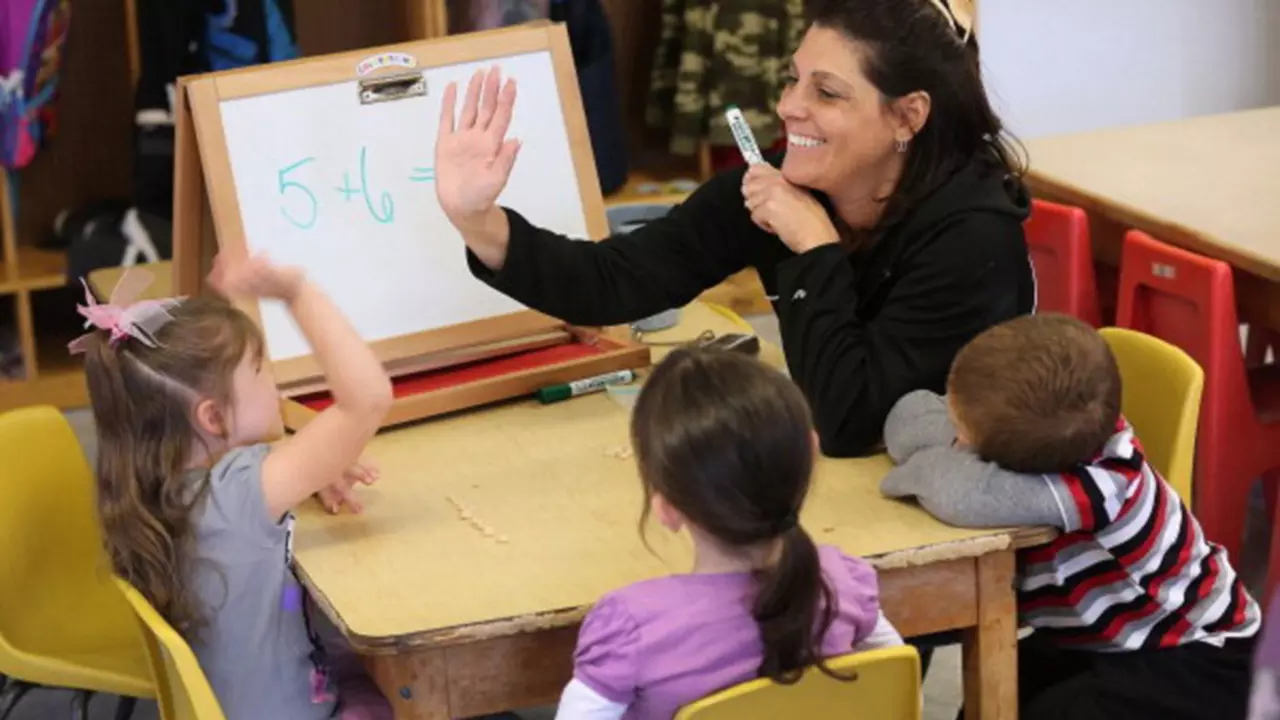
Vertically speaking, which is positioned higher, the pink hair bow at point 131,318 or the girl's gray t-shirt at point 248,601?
the pink hair bow at point 131,318

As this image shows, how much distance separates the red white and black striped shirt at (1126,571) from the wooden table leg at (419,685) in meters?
0.64

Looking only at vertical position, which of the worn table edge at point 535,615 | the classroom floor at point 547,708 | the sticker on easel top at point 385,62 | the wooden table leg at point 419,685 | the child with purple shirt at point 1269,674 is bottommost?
the classroom floor at point 547,708

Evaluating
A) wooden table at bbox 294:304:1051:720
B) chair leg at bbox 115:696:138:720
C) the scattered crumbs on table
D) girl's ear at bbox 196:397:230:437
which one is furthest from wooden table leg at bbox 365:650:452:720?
chair leg at bbox 115:696:138:720

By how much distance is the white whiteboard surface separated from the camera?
2.25 m

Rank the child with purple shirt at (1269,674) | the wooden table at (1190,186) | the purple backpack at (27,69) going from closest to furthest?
the child with purple shirt at (1269,674)
the wooden table at (1190,186)
the purple backpack at (27,69)

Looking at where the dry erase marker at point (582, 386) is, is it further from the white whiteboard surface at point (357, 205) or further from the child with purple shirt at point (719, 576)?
the child with purple shirt at point (719, 576)

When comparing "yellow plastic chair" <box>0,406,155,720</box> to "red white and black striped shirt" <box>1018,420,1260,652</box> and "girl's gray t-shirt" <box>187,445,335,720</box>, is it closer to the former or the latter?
"girl's gray t-shirt" <box>187,445,335,720</box>

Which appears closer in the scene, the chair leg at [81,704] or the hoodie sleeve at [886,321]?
the hoodie sleeve at [886,321]

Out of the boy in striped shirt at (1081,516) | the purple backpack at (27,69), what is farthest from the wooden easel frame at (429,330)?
the purple backpack at (27,69)

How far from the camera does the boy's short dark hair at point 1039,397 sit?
70.8 inches

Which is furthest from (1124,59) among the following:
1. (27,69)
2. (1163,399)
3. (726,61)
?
(1163,399)

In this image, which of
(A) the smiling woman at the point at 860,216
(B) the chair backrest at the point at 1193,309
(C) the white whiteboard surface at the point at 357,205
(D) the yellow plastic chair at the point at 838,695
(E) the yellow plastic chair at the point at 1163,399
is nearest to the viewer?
(D) the yellow plastic chair at the point at 838,695

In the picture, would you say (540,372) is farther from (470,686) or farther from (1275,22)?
(1275,22)

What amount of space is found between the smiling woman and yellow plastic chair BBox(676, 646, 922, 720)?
0.45 m
